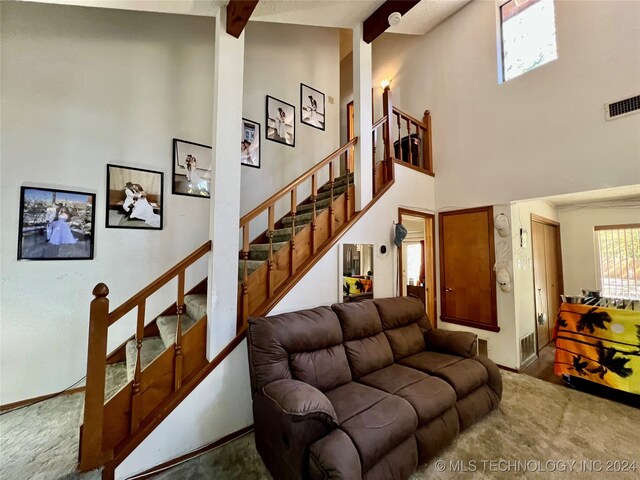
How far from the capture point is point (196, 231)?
11.1ft

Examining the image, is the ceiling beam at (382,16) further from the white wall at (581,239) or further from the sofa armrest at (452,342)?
the white wall at (581,239)

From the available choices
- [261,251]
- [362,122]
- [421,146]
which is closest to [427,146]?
[421,146]

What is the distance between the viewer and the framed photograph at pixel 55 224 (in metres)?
2.50

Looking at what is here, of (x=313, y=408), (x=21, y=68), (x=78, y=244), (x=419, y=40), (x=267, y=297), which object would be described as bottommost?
(x=313, y=408)

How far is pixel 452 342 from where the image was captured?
268cm

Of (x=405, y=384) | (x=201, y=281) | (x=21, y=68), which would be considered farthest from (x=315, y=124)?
(x=405, y=384)

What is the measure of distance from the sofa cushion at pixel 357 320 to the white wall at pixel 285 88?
195 cm

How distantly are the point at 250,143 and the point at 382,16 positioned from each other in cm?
217

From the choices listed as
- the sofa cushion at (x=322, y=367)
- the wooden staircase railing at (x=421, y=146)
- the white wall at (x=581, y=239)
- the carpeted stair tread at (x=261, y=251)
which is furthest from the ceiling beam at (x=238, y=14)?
the white wall at (x=581, y=239)

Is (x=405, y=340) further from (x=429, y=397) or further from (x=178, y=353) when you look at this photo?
(x=178, y=353)

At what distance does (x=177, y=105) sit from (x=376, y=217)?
2.76 meters

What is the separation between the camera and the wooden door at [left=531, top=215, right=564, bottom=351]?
4.03 meters

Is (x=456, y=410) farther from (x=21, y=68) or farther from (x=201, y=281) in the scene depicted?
(x=21, y=68)

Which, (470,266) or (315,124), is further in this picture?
(315,124)
